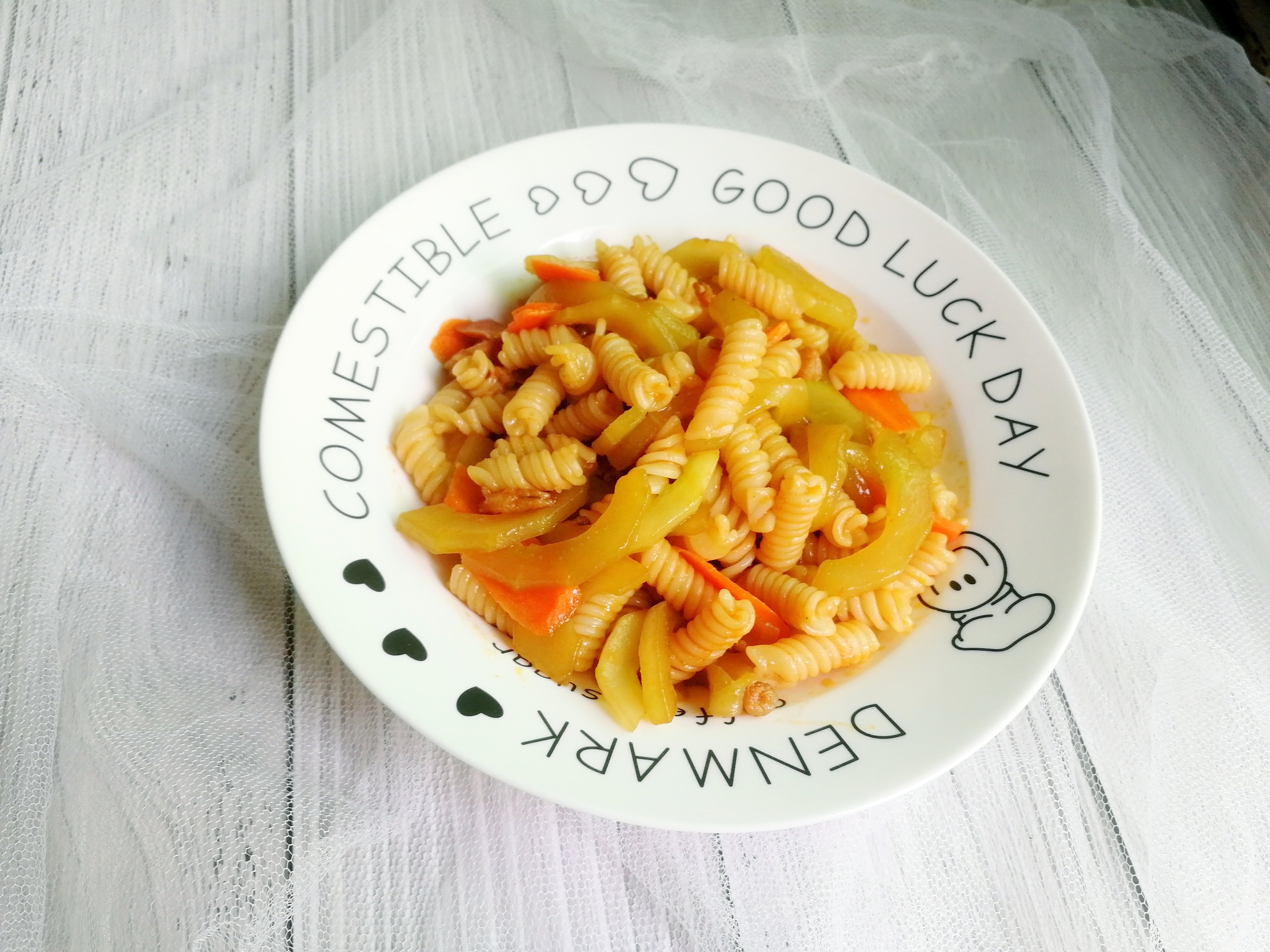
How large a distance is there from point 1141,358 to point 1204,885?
47.7 inches

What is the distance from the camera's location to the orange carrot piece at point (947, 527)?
1.63 metres

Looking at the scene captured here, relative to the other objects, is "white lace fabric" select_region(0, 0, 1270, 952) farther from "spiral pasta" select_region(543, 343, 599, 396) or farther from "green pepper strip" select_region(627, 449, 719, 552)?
"spiral pasta" select_region(543, 343, 599, 396)

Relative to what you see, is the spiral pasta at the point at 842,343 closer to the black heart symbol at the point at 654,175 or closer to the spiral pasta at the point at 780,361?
the spiral pasta at the point at 780,361

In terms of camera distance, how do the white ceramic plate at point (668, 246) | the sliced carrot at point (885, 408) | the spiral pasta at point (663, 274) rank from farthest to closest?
1. the spiral pasta at point (663, 274)
2. the sliced carrot at point (885, 408)
3. the white ceramic plate at point (668, 246)

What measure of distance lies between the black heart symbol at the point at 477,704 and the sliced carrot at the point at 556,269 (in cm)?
87

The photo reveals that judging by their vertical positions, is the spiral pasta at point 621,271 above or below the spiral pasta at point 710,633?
above

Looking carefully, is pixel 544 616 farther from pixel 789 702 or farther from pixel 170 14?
pixel 170 14

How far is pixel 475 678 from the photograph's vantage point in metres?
1.40

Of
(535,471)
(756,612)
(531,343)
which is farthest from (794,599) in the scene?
(531,343)

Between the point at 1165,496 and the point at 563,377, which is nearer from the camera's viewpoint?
the point at 563,377

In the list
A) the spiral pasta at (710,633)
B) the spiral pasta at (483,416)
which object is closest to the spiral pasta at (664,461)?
the spiral pasta at (710,633)

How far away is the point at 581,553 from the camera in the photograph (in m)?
1.50

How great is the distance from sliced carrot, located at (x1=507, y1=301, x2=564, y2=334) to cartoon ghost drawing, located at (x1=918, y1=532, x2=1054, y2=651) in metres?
0.88

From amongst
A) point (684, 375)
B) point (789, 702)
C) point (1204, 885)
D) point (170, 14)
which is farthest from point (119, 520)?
point (1204, 885)
